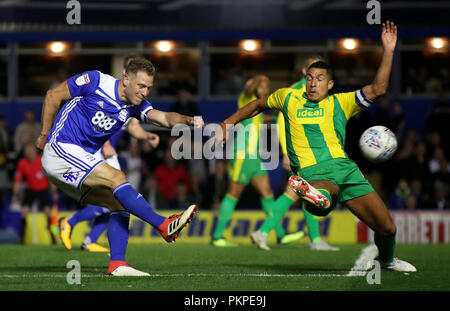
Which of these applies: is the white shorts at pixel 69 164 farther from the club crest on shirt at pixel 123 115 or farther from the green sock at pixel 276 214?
the green sock at pixel 276 214

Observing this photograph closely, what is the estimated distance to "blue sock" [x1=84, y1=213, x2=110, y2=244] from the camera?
1169cm

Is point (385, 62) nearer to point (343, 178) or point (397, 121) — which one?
point (343, 178)

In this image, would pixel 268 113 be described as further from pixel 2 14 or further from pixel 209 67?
pixel 2 14

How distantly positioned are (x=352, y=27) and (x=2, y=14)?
8.74 metres

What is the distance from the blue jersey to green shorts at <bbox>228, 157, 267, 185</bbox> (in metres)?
5.00

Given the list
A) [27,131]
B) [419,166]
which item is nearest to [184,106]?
[27,131]

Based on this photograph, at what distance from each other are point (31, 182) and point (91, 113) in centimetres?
890

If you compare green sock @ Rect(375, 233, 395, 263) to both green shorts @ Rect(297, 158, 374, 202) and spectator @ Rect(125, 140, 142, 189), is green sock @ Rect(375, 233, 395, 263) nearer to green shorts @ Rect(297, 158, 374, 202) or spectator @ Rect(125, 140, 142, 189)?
green shorts @ Rect(297, 158, 374, 202)

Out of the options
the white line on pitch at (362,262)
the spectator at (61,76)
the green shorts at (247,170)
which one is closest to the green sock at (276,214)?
the green shorts at (247,170)

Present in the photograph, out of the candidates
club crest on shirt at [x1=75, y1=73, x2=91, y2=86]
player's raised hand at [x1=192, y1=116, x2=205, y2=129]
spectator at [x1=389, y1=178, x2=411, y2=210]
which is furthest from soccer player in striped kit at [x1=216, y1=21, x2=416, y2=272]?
spectator at [x1=389, y1=178, x2=411, y2=210]

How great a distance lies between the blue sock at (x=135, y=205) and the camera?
761cm

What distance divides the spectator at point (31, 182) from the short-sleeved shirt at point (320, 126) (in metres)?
9.00

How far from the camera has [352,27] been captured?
2100 centimetres
